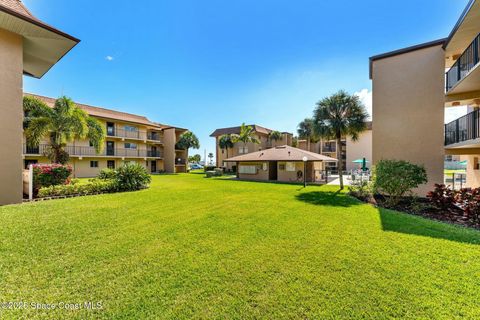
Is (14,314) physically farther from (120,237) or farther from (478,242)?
(478,242)

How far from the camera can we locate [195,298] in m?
3.30

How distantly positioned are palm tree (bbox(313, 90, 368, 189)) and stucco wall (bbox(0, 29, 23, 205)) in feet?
62.9

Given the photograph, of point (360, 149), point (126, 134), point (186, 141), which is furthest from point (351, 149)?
point (126, 134)

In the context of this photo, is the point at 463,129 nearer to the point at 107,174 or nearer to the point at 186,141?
the point at 107,174

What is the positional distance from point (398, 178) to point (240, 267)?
1014 cm

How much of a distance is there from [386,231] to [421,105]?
→ 11326 mm

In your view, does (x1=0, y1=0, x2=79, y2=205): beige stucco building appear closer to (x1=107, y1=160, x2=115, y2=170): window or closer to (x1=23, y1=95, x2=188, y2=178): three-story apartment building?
(x1=23, y1=95, x2=188, y2=178): three-story apartment building

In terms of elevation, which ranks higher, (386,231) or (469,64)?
(469,64)

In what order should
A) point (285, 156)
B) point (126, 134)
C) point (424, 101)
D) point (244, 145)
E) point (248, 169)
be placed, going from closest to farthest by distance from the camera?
point (424, 101)
point (285, 156)
point (248, 169)
point (126, 134)
point (244, 145)

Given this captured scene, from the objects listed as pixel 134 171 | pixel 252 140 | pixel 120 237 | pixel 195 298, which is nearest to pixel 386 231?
pixel 195 298

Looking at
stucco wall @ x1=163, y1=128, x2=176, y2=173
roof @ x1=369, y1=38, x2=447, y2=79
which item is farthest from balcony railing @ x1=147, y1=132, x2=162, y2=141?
roof @ x1=369, y1=38, x2=447, y2=79

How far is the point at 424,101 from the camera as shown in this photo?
42.1 feet

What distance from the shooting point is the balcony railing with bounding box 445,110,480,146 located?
9.10 meters

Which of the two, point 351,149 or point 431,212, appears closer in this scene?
point 431,212
